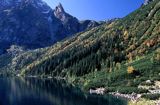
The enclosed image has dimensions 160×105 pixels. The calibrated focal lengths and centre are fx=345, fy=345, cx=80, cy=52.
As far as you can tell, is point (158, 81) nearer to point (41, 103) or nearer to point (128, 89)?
point (128, 89)

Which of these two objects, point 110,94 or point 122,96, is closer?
point 122,96

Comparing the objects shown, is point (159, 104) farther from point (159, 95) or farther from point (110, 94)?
point (110, 94)

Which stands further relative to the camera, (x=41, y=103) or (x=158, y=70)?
(x=158, y=70)

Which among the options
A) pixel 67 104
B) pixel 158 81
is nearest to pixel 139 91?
Result: pixel 158 81

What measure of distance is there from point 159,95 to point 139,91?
71.9 feet

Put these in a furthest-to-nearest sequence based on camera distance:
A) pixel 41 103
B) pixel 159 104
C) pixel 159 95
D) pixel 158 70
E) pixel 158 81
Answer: pixel 158 70
pixel 158 81
pixel 41 103
pixel 159 95
pixel 159 104

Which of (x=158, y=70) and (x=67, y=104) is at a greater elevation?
(x=158, y=70)

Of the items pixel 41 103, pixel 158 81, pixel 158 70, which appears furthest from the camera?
pixel 158 70

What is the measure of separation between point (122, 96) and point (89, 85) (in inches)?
1772

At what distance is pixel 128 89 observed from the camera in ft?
498

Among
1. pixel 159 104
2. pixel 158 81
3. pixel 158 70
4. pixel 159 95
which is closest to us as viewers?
pixel 159 104

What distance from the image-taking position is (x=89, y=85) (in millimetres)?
185875

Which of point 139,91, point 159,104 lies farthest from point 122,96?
point 159,104

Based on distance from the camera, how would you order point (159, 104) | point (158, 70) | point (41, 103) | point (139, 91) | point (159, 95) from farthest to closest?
point (158, 70) < point (139, 91) < point (41, 103) < point (159, 95) < point (159, 104)
